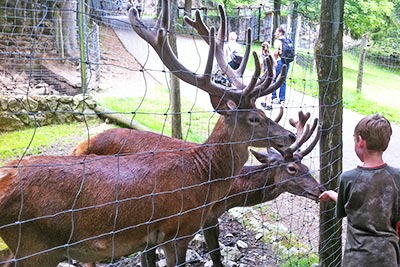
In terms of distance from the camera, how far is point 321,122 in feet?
12.7

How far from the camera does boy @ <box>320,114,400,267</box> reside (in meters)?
2.81

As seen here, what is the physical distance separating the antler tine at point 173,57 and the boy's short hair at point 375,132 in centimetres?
126

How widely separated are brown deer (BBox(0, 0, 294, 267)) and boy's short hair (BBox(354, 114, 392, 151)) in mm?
1043

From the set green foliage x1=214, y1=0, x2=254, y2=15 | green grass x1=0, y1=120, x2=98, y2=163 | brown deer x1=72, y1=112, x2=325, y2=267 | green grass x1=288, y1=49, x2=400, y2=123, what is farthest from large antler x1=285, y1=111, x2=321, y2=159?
green foliage x1=214, y1=0, x2=254, y2=15

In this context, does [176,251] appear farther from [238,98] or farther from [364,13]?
[364,13]

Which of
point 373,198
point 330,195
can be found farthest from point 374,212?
point 330,195

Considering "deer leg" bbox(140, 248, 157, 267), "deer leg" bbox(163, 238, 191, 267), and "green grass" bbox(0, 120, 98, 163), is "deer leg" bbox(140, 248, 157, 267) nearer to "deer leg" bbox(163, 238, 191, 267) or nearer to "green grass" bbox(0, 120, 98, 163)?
"deer leg" bbox(163, 238, 191, 267)

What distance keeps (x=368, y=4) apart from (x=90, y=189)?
64.3ft

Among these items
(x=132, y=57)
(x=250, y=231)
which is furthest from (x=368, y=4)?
(x=250, y=231)

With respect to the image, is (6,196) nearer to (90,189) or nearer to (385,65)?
(90,189)

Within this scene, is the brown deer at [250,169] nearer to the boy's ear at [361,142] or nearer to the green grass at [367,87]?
the boy's ear at [361,142]

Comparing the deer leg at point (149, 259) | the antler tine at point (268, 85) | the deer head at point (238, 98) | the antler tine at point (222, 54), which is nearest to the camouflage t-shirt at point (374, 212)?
the deer head at point (238, 98)

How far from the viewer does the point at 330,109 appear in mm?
3805

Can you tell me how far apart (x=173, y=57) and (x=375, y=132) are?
1.73 m
